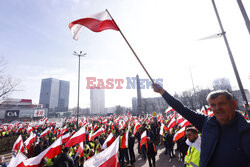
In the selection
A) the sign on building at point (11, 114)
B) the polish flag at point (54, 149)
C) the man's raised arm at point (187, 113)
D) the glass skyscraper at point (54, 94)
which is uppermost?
the glass skyscraper at point (54, 94)

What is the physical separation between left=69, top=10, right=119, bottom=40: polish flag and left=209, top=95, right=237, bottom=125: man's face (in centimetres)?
303

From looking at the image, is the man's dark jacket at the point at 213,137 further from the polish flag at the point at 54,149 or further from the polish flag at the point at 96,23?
the polish flag at the point at 54,149

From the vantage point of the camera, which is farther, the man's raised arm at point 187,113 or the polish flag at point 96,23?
the polish flag at point 96,23

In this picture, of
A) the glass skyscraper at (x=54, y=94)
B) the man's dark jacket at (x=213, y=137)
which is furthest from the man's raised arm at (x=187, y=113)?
the glass skyscraper at (x=54, y=94)

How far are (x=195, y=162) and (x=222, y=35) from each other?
6253mm

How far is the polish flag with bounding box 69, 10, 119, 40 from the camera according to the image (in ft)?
12.3

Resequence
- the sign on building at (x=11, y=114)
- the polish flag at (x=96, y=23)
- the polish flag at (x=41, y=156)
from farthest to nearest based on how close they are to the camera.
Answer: the sign on building at (x=11, y=114) → the polish flag at (x=41, y=156) → the polish flag at (x=96, y=23)

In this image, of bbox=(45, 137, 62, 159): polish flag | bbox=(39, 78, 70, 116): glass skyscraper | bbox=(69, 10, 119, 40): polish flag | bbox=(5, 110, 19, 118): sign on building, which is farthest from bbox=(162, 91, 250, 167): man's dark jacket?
bbox=(39, 78, 70, 116): glass skyscraper

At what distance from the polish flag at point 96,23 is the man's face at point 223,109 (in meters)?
3.03

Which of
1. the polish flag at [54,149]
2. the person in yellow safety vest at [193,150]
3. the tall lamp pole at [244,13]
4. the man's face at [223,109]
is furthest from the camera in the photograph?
the polish flag at [54,149]

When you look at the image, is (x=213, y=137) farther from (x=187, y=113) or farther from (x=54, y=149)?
(x=54, y=149)

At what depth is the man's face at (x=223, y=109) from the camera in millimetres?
1420

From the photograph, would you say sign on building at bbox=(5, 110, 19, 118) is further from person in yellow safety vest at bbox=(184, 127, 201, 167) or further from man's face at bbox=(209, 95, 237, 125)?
man's face at bbox=(209, 95, 237, 125)

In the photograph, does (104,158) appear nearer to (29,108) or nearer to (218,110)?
(218,110)
